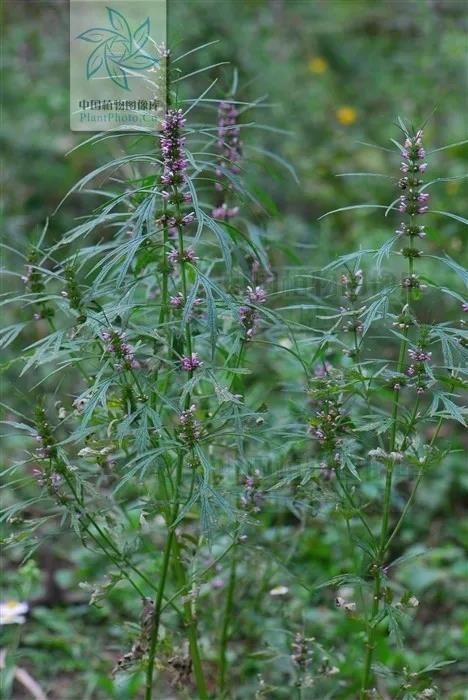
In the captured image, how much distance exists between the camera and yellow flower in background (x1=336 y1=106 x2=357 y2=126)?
6059 millimetres

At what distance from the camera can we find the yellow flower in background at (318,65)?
6.56 m

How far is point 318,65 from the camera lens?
21.6ft

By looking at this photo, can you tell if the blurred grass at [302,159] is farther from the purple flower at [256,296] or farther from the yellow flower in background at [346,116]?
the purple flower at [256,296]

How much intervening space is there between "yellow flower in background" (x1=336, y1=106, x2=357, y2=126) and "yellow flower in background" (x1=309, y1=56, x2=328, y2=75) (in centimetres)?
42

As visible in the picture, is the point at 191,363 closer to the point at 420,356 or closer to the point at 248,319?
the point at 248,319

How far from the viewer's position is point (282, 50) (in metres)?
6.47

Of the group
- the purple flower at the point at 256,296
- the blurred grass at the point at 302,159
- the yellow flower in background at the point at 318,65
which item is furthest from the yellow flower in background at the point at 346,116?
the purple flower at the point at 256,296

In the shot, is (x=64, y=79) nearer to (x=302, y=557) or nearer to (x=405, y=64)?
(x=405, y=64)

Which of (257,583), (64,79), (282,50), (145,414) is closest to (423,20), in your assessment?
(282,50)

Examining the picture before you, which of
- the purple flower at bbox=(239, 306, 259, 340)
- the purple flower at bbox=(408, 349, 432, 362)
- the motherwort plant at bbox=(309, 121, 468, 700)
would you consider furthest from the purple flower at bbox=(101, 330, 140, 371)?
the purple flower at bbox=(408, 349, 432, 362)

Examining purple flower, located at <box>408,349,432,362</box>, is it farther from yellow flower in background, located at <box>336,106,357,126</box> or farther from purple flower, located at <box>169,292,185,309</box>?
yellow flower in background, located at <box>336,106,357,126</box>

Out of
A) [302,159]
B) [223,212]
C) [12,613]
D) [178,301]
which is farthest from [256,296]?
[302,159]

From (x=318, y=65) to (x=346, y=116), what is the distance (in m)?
0.72

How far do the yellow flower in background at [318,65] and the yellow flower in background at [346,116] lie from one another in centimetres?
42
